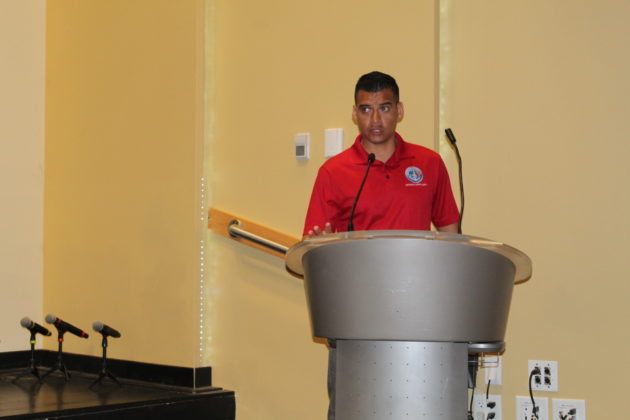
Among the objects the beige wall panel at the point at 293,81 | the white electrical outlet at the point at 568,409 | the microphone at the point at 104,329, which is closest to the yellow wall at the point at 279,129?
the beige wall panel at the point at 293,81

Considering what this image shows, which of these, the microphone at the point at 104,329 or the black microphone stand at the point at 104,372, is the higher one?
the microphone at the point at 104,329

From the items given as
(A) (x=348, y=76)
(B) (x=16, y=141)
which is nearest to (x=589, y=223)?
(A) (x=348, y=76)

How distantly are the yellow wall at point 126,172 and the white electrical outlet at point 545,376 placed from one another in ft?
4.64

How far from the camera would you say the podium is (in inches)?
63.4

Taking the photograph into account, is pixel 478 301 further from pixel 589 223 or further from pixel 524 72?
pixel 524 72

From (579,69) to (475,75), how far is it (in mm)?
350

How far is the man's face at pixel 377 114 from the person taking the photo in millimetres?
2412

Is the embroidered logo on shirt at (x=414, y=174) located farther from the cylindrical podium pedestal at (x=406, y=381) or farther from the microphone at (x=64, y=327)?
the microphone at (x=64, y=327)

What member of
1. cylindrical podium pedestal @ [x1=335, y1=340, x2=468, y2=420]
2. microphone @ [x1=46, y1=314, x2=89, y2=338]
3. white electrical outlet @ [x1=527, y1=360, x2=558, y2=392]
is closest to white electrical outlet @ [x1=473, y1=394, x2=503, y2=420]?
white electrical outlet @ [x1=527, y1=360, x2=558, y2=392]

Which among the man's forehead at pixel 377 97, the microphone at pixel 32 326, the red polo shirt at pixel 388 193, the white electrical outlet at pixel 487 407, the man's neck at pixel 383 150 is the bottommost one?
the white electrical outlet at pixel 487 407

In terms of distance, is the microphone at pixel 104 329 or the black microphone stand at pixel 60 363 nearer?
the microphone at pixel 104 329

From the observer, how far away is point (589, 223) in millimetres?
2553

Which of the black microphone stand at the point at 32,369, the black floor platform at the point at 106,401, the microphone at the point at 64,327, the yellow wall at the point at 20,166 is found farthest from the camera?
the yellow wall at the point at 20,166

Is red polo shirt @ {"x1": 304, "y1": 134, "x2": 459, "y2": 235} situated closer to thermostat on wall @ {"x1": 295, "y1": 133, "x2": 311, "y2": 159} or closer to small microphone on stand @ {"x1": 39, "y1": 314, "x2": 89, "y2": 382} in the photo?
thermostat on wall @ {"x1": 295, "y1": 133, "x2": 311, "y2": 159}
